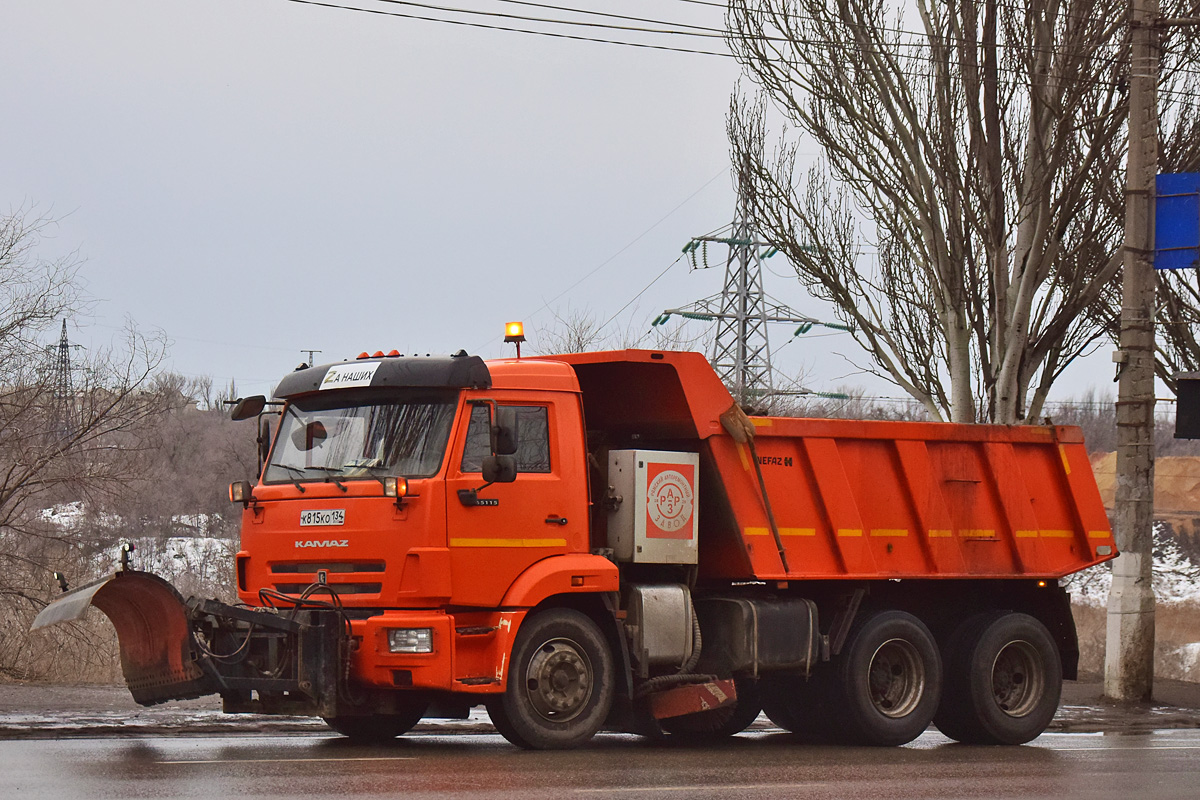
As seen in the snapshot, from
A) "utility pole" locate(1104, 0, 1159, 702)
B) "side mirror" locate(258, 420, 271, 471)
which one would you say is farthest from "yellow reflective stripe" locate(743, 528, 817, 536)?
"utility pole" locate(1104, 0, 1159, 702)

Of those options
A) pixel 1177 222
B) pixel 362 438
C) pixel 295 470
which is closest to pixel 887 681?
pixel 362 438

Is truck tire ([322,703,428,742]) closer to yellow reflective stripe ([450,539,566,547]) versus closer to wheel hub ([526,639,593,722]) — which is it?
wheel hub ([526,639,593,722])

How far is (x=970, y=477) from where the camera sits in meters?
12.8

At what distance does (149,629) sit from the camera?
10.3m

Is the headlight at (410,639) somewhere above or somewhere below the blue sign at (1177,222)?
below

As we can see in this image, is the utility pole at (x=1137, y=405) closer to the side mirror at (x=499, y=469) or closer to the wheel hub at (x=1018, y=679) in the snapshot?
the wheel hub at (x=1018, y=679)

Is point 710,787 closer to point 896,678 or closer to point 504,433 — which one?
point 504,433

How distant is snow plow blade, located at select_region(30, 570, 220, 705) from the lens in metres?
10.1

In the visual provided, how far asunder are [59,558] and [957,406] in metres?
11.8

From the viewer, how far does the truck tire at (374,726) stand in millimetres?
11375

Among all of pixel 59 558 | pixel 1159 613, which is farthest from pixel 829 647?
pixel 1159 613

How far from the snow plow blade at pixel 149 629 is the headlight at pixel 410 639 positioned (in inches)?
49.3

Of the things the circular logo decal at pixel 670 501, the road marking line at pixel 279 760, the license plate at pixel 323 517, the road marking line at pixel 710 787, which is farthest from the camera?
the circular logo decal at pixel 670 501

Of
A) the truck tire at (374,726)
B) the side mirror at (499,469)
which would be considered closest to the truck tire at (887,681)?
the truck tire at (374,726)
